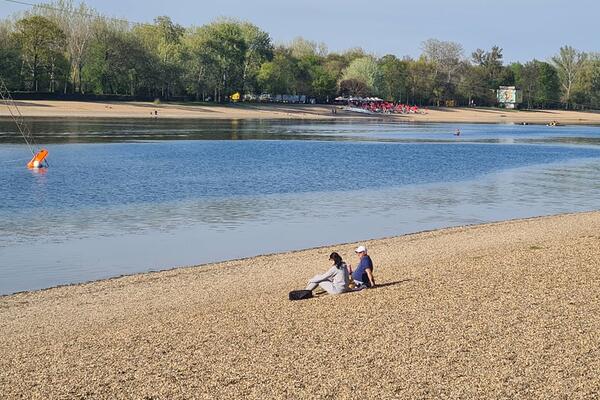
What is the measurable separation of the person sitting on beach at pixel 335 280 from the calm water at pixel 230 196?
20.7 feet

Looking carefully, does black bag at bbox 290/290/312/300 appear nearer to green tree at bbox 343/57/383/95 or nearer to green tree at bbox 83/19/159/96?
green tree at bbox 83/19/159/96

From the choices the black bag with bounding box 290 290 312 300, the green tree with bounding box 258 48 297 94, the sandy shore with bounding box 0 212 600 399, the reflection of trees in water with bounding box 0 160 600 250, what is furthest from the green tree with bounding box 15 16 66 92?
the black bag with bounding box 290 290 312 300

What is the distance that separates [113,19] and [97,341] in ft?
403

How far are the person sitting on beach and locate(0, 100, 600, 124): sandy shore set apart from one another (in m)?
86.5

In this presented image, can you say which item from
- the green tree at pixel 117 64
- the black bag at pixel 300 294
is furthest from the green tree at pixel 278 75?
the black bag at pixel 300 294

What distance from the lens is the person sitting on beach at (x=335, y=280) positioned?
50.5 feet

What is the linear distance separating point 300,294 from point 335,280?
81cm

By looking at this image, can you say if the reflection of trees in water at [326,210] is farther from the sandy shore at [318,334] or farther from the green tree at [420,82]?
the green tree at [420,82]

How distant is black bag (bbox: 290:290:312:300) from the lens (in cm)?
1498

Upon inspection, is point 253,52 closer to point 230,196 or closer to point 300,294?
point 230,196

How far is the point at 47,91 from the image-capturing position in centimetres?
10950

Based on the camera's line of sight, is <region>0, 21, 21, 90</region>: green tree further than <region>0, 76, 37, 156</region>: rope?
Yes

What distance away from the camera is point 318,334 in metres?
12.1

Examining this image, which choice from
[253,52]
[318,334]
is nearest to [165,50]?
[253,52]
